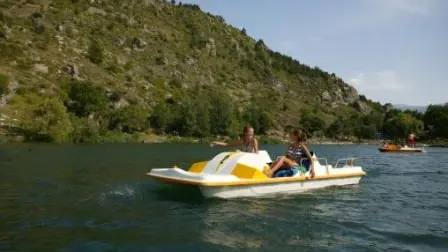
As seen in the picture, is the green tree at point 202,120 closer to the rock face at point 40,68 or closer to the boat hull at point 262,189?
the rock face at point 40,68

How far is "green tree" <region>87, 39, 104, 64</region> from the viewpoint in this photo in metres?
123

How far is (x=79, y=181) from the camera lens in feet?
71.3

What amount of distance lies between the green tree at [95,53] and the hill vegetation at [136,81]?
278 millimetres

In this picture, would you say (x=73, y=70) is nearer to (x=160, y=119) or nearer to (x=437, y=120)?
(x=160, y=119)

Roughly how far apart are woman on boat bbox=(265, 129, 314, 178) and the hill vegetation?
59.7m

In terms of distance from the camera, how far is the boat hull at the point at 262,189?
639 inches

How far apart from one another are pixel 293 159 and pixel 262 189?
282cm

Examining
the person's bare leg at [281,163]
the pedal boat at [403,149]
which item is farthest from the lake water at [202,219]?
the pedal boat at [403,149]

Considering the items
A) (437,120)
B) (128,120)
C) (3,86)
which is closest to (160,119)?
(128,120)

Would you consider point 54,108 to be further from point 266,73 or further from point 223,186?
Answer: point 266,73

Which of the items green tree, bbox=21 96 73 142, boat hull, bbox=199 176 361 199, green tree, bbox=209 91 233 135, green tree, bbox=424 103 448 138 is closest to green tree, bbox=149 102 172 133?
green tree, bbox=209 91 233 135

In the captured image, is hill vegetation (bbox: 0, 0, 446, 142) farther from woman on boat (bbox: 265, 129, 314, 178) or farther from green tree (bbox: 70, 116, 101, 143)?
woman on boat (bbox: 265, 129, 314, 178)

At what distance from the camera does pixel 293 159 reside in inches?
777

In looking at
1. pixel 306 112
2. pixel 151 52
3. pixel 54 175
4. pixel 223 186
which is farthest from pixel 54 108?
pixel 306 112
